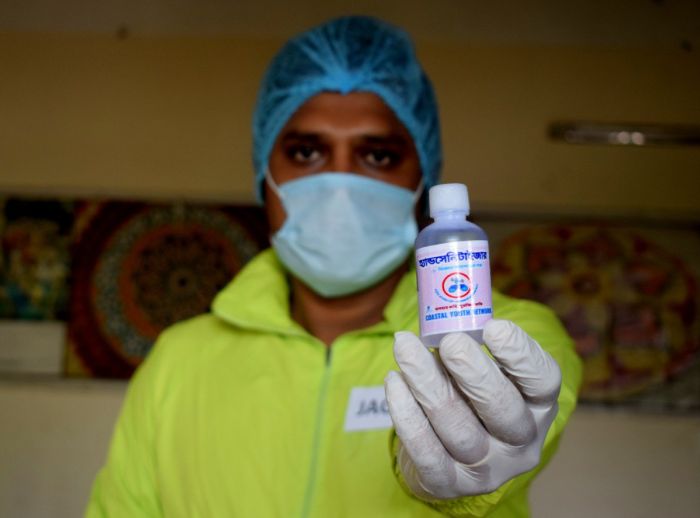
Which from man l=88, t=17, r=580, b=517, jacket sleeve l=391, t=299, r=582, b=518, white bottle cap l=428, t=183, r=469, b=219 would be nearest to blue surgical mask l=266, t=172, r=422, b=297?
man l=88, t=17, r=580, b=517

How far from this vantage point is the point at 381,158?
122 cm

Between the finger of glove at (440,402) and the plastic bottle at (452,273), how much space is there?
0.03 metres

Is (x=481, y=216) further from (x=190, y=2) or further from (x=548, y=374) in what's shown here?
(x=548, y=374)

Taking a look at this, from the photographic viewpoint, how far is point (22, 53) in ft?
8.21

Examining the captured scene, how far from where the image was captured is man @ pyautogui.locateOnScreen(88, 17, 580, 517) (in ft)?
3.28

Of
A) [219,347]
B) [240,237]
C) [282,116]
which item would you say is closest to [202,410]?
[219,347]

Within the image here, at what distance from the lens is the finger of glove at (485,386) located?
638 mm

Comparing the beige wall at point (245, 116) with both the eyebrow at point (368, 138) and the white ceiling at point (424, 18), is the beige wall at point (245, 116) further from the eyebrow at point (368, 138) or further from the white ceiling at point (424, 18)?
the eyebrow at point (368, 138)

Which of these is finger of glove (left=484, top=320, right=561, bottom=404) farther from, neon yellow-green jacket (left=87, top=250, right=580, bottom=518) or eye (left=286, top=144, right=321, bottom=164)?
eye (left=286, top=144, right=321, bottom=164)

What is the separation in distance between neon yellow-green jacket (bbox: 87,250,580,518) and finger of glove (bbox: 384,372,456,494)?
10.4 inches

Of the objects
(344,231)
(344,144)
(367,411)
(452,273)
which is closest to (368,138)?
(344,144)

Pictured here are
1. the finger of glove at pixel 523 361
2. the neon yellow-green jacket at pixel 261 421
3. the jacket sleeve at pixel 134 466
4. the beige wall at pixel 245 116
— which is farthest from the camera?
the beige wall at pixel 245 116

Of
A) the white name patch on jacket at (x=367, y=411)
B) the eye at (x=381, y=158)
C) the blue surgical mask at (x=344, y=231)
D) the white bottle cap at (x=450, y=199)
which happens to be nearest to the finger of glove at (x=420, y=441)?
the white bottle cap at (x=450, y=199)

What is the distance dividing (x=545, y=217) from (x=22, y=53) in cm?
191
